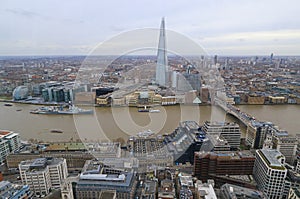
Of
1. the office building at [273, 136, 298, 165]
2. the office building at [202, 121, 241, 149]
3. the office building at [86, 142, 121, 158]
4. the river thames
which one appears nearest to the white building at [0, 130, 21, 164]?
the river thames

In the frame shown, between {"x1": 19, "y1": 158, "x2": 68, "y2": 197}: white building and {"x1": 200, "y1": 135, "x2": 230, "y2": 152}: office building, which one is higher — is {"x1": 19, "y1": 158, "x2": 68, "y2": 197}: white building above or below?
below

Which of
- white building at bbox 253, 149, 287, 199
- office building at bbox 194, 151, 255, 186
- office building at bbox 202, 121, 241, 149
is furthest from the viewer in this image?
office building at bbox 202, 121, 241, 149

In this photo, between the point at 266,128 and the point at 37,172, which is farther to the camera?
the point at 266,128

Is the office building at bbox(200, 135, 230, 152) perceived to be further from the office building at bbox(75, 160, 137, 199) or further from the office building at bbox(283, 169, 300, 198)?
the office building at bbox(75, 160, 137, 199)

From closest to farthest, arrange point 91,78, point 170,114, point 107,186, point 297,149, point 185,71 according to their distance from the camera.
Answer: point 107,186, point 297,149, point 170,114, point 185,71, point 91,78

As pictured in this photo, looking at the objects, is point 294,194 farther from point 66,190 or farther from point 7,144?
point 7,144

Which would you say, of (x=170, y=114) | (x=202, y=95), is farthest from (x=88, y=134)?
(x=202, y=95)

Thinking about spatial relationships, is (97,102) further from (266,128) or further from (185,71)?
(266,128)
